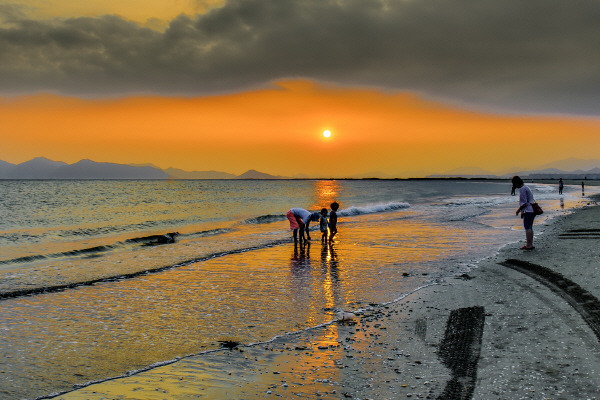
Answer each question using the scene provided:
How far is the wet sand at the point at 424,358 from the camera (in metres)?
5.05

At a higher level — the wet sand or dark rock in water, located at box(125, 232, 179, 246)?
the wet sand

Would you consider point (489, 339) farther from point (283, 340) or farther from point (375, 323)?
point (283, 340)

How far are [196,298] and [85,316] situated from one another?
7.86ft

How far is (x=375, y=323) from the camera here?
7.77 m

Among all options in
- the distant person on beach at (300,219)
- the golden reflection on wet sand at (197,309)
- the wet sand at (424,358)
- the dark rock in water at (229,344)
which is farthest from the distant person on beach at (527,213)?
the dark rock in water at (229,344)

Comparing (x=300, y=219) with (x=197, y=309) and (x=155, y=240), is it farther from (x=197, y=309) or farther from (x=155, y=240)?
(x=197, y=309)

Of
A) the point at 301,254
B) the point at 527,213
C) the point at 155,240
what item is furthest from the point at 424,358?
the point at 155,240

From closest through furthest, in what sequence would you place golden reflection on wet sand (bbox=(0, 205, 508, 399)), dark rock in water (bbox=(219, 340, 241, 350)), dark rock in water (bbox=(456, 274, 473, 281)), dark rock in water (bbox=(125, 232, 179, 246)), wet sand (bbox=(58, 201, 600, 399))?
wet sand (bbox=(58, 201, 600, 399))
golden reflection on wet sand (bbox=(0, 205, 508, 399))
dark rock in water (bbox=(219, 340, 241, 350))
dark rock in water (bbox=(456, 274, 473, 281))
dark rock in water (bbox=(125, 232, 179, 246))

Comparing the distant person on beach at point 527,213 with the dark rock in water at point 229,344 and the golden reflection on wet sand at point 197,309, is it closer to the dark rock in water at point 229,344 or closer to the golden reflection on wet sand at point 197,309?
the golden reflection on wet sand at point 197,309

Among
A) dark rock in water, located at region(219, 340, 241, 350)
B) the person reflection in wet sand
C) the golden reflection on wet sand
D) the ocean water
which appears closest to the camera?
the golden reflection on wet sand

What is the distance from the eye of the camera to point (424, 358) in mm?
5961

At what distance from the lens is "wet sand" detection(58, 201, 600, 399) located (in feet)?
16.6

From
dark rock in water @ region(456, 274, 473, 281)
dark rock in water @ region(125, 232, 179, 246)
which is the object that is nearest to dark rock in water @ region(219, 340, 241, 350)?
dark rock in water @ region(456, 274, 473, 281)

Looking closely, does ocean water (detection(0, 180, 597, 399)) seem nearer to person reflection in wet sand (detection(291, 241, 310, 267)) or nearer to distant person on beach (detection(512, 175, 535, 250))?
person reflection in wet sand (detection(291, 241, 310, 267))
